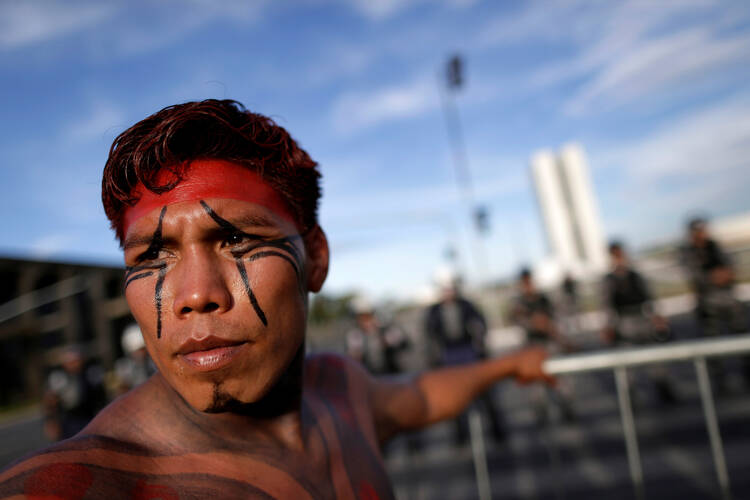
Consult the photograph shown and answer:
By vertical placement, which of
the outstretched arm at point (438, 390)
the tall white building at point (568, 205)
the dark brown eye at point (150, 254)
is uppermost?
the tall white building at point (568, 205)

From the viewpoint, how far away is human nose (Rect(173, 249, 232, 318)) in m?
0.93

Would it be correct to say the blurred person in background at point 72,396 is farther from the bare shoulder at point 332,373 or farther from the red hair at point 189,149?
the red hair at point 189,149

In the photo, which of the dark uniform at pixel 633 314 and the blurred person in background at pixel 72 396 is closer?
the blurred person in background at pixel 72 396

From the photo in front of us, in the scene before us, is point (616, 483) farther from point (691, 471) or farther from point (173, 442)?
point (173, 442)

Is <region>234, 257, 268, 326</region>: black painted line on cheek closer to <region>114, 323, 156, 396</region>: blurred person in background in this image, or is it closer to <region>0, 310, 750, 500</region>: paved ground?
<region>0, 310, 750, 500</region>: paved ground

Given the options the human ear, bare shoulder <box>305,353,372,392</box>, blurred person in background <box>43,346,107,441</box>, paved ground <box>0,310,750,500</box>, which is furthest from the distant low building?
the human ear

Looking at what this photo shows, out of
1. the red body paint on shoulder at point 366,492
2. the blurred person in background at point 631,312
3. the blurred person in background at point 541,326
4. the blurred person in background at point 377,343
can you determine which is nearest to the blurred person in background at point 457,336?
the blurred person in background at point 541,326

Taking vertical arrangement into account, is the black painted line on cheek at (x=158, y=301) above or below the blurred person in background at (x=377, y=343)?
above

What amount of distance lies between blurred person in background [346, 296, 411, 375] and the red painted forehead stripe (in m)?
6.96

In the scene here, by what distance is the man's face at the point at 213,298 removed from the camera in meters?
0.94

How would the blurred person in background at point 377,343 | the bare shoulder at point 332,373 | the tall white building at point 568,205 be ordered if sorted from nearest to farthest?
the bare shoulder at point 332,373
the blurred person in background at point 377,343
the tall white building at point 568,205

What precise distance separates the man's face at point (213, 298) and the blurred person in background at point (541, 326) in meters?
6.04

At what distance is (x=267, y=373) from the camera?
99 centimetres

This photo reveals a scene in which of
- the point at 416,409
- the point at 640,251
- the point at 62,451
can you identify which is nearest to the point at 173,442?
the point at 62,451
